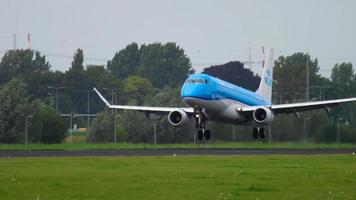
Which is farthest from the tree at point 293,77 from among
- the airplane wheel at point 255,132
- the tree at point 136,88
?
the airplane wheel at point 255,132

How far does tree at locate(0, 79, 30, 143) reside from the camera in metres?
93.3

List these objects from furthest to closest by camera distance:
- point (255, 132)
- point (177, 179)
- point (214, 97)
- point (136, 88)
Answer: point (136, 88) < point (255, 132) < point (214, 97) < point (177, 179)

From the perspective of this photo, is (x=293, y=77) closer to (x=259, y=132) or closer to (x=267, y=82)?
(x=267, y=82)

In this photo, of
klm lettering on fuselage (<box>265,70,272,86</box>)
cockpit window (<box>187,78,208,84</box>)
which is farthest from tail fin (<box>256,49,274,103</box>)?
cockpit window (<box>187,78,208,84</box>)

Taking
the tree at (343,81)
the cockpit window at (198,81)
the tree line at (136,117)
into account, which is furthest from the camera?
the tree at (343,81)

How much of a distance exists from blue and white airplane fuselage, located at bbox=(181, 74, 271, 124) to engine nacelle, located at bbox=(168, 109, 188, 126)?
7.63 feet

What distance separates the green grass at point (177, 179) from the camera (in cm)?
3016

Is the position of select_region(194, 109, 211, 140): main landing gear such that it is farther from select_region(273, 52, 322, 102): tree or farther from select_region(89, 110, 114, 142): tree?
select_region(273, 52, 322, 102): tree

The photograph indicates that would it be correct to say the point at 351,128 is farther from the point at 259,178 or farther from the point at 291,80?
the point at 291,80

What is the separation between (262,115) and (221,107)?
140 inches

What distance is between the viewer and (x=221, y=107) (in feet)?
225

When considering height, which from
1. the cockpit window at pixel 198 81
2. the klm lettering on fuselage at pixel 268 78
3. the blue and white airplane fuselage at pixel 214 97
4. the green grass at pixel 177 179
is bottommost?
the green grass at pixel 177 179

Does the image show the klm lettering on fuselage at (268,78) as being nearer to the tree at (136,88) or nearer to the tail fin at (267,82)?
A: the tail fin at (267,82)

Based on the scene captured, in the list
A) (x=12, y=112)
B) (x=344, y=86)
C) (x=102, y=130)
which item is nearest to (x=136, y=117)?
(x=102, y=130)
